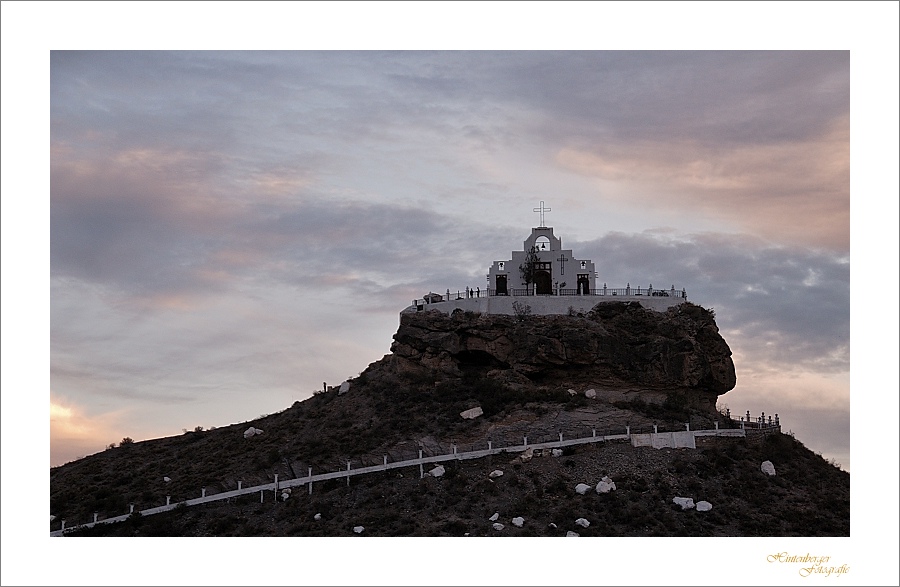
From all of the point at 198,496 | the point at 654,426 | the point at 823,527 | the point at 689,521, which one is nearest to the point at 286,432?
the point at 198,496

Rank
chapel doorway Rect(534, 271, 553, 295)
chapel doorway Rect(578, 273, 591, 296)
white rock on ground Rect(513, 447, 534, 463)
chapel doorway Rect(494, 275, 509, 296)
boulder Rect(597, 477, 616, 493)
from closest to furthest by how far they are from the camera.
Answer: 1. boulder Rect(597, 477, 616, 493)
2. white rock on ground Rect(513, 447, 534, 463)
3. chapel doorway Rect(578, 273, 591, 296)
4. chapel doorway Rect(534, 271, 553, 295)
5. chapel doorway Rect(494, 275, 509, 296)

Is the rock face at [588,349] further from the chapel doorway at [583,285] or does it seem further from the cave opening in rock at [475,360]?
the chapel doorway at [583,285]

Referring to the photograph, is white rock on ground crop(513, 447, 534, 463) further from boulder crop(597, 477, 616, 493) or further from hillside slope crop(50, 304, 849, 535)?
boulder crop(597, 477, 616, 493)

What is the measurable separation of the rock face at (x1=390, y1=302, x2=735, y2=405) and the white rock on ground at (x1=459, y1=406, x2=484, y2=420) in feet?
10.6

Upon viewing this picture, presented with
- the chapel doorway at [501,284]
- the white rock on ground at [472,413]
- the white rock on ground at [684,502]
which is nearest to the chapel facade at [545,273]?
the chapel doorway at [501,284]

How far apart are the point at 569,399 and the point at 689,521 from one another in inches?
409

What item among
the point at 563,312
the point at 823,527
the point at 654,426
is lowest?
the point at 823,527

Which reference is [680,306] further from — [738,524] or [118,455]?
[118,455]

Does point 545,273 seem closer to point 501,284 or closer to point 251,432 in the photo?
point 501,284

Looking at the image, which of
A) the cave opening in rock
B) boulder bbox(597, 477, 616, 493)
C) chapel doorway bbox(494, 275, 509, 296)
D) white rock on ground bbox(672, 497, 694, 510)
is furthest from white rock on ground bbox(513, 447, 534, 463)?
chapel doorway bbox(494, 275, 509, 296)

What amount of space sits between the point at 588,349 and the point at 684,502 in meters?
11.5

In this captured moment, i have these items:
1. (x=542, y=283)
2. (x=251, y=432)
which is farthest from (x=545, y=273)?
(x=251, y=432)

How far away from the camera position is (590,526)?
32969mm

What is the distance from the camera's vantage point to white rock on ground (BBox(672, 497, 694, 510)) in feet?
113
